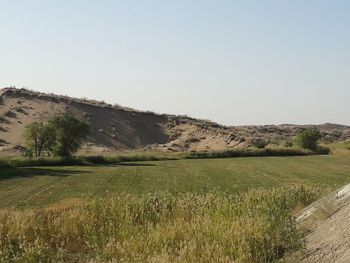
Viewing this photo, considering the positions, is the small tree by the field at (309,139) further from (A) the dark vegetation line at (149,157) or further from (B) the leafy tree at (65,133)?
(B) the leafy tree at (65,133)

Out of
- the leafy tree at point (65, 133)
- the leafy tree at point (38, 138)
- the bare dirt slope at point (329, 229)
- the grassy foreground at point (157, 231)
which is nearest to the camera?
the bare dirt slope at point (329, 229)

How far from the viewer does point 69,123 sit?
82.6 meters

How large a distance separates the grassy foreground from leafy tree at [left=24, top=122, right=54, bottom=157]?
7016 centimetres

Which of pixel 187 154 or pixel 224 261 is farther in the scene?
pixel 187 154

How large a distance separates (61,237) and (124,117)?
13212 centimetres

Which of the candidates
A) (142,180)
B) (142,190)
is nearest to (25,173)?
(142,180)

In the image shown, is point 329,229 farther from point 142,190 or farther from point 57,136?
point 57,136

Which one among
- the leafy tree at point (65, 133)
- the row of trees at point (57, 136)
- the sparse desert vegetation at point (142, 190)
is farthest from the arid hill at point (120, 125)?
the leafy tree at point (65, 133)

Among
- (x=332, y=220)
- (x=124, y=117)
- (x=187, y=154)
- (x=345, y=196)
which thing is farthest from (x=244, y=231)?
(x=124, y=117)

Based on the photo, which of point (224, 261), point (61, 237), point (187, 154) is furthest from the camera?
point (187, 154)

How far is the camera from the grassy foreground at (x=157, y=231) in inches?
354

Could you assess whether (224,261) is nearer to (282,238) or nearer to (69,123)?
(282,238)

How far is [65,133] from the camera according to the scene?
270ft

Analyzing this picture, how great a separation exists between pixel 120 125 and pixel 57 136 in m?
55.1
